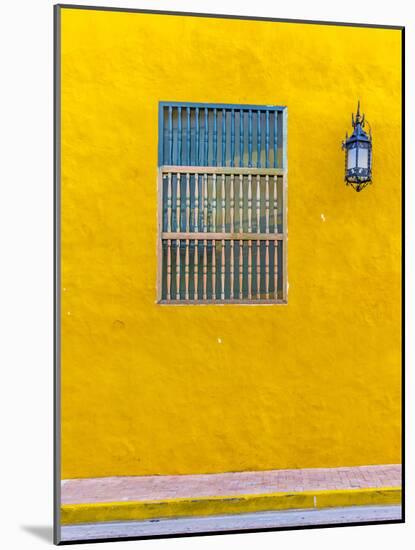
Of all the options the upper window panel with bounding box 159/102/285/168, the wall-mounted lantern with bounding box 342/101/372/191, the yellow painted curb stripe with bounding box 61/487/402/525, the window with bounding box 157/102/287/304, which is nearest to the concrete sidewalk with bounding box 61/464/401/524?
the yellow painted curb stripe with bounding box 61/487/402/525

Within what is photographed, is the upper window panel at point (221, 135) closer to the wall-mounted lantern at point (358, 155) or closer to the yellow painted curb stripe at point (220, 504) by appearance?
the wall-mounted lantern at point (358, 155)

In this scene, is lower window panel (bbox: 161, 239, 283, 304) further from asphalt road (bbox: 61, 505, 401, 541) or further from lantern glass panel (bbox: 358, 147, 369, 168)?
asphalt road (bbox: 61, 505, 401, 541)

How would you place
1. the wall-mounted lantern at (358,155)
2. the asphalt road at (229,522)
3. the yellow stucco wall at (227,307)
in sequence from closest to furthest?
the asphalt road at (229,522)
the yellow stucco wall at (227,307)
the wall-mounted lantern at (358,155)

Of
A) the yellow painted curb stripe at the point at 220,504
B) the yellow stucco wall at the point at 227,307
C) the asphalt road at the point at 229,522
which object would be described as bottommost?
the asphalt road at the point at 229,522

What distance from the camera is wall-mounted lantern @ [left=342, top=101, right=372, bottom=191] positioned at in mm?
4477

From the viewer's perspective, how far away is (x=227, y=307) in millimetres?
4543

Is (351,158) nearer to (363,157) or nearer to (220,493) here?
(363,157)

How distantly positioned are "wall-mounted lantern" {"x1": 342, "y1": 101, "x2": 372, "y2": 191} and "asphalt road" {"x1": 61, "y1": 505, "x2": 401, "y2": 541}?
264 cm

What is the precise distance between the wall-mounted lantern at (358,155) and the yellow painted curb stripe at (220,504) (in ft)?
8.22

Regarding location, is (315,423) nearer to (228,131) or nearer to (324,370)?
Result: (324,370)

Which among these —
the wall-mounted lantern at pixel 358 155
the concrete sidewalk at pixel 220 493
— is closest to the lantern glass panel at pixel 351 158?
the wall-mounted lantern at pixel 358 155

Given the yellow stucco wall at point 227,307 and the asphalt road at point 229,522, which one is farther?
the yellow stucco wall at point 227,307

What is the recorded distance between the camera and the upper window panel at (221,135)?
4.54 m

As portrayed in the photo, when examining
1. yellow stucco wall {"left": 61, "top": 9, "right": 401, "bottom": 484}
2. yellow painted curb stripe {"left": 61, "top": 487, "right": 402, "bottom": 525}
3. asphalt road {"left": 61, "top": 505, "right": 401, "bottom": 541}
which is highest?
yellow stucco wall {"left": 61, "top": 9, "right": 401, "bottom": 484}
